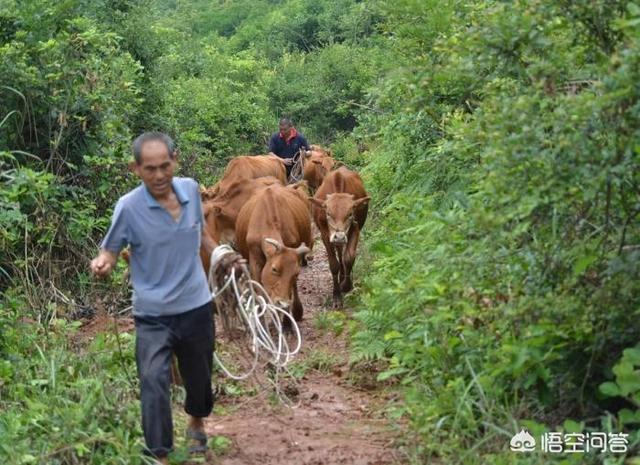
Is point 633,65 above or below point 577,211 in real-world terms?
above

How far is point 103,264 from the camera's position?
17.6 feet

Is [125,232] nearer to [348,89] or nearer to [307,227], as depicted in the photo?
[307,227]

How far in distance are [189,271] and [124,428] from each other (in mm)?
1091

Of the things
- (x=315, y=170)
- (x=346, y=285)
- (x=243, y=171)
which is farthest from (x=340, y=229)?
(x=315, y=170)

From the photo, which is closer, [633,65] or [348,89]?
[633,65]

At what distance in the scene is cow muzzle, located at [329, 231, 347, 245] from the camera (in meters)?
10.9

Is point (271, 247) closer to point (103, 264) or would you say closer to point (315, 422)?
point (315, 422)

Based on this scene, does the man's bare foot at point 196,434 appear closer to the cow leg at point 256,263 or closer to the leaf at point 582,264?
the leaf at point 582,264

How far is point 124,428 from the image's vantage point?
5.98 metres

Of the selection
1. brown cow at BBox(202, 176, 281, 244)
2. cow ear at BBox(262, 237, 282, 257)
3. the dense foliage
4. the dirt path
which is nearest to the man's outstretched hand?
the dense foliage

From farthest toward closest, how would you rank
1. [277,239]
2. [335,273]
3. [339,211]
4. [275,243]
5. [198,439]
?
[339,211], [335,273], [277,239], [275,243], [198,439]

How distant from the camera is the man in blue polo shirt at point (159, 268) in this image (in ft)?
18.0

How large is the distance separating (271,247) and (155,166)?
12.6 feet

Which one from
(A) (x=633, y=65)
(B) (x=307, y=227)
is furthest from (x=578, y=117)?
(B) (x=307, y=227)
